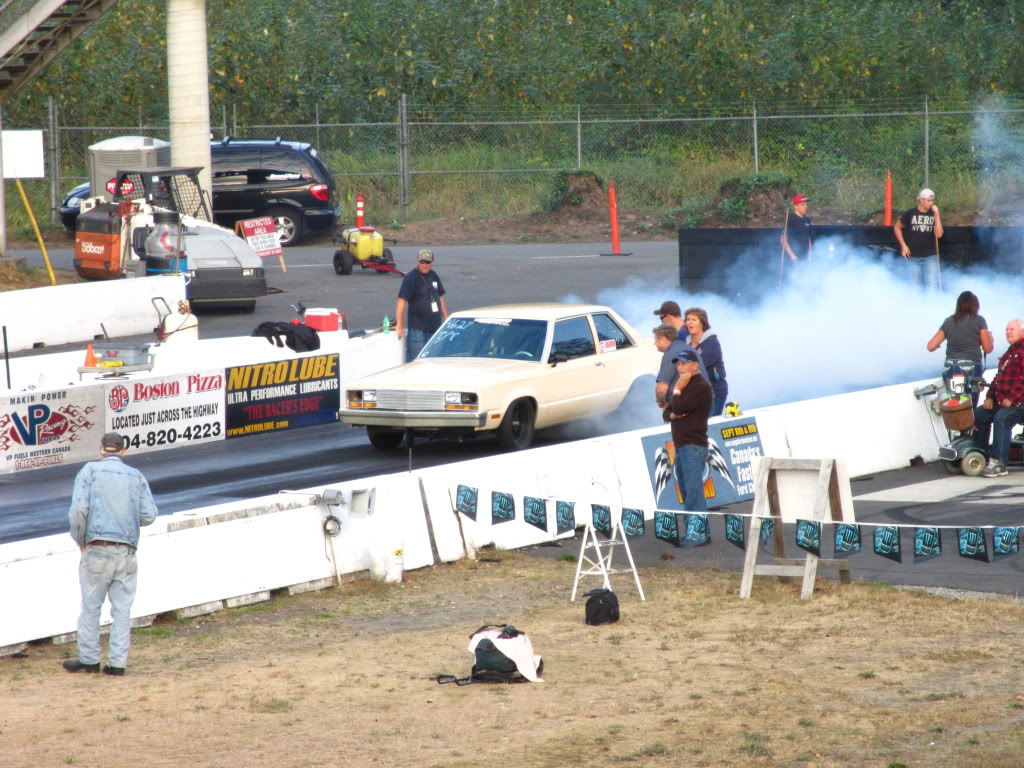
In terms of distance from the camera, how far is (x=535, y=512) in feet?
38.0

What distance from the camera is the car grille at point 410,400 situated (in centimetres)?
1422

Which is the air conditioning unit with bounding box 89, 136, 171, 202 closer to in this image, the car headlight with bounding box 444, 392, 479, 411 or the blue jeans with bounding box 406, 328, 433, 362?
the blue jeans with bounding box 406, 328, 433, 362

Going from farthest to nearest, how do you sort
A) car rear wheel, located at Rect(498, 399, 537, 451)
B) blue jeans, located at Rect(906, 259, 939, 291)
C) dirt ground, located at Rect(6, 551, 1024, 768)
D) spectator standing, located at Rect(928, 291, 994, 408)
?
blue jeans, located at Rect(906, 259, 939, 291), spectator standing, located at Rect(928, 291, 994, 408), car rear wheel, located at Rect(498, 399, 537, 451), dirt ground, located at Rect(6, 551, 1024, 768)

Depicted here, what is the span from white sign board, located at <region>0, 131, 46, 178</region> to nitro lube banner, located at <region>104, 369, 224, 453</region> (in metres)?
10.1

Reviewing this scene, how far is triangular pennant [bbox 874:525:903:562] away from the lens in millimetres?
10078

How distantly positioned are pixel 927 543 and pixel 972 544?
328 mm

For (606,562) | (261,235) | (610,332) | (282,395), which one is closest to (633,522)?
(606,562)

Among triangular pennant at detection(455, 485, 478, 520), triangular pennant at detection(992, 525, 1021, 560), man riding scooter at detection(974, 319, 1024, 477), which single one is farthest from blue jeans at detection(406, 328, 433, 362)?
triangular pennant at detection(992, 525, 1021, 560)

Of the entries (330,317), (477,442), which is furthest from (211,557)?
(330,317)

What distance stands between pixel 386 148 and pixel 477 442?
81.8 feet

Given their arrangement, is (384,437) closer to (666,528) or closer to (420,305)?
(420,305)

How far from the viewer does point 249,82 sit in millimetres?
41375

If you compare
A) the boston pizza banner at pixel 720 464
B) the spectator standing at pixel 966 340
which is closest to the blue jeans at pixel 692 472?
the boston pizza banner at pixel 720 464

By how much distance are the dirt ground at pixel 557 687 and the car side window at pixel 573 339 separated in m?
4.49
